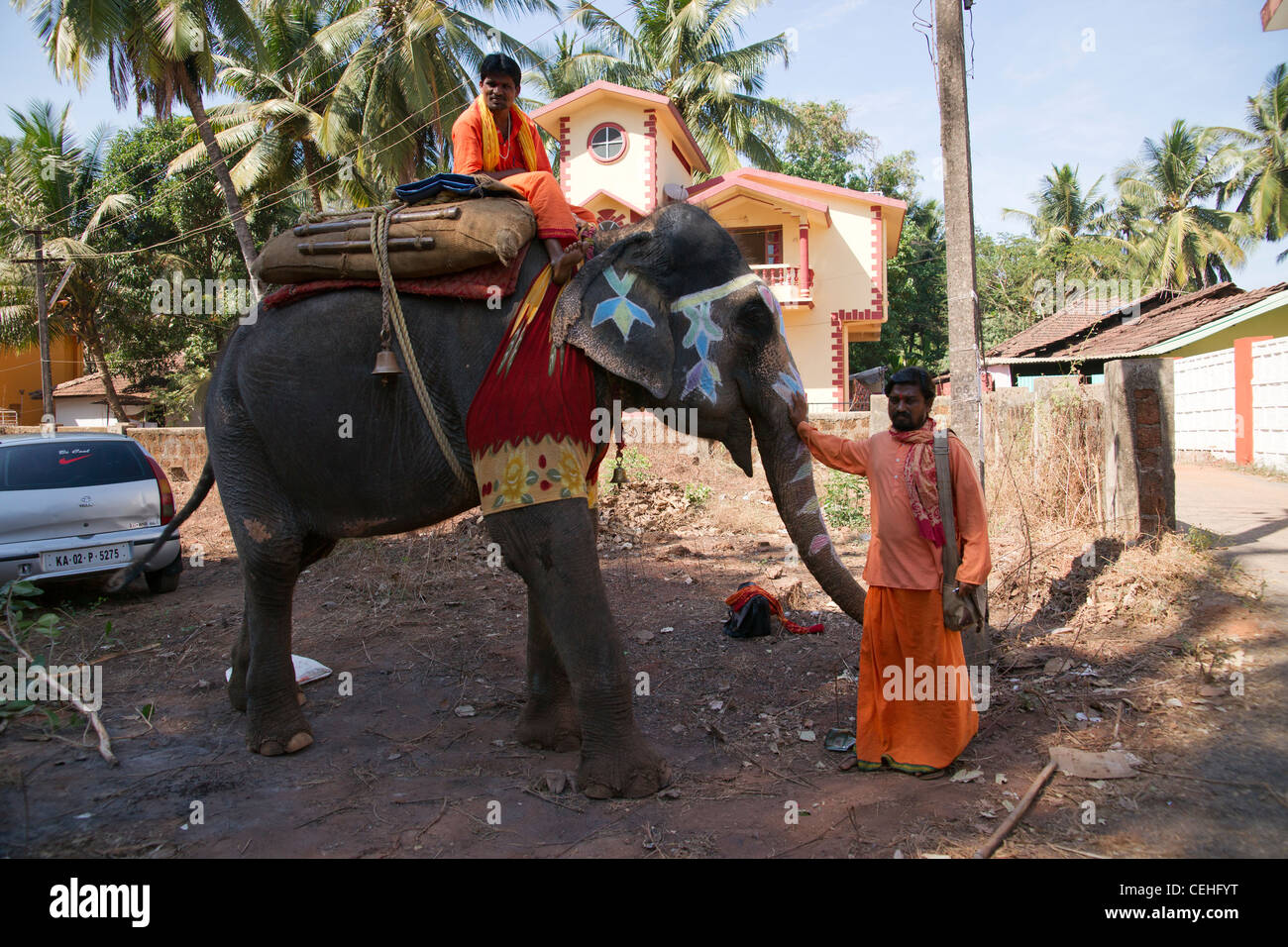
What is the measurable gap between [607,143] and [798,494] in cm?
2215

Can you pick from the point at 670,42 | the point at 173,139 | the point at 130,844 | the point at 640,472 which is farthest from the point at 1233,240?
the point at 130,844

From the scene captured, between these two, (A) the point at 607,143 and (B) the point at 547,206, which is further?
(A) the point at 607,143

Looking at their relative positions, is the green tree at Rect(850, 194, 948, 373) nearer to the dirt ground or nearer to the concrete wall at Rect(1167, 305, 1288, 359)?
the concrete wall at Rect(1167, 305, 1288, 359)

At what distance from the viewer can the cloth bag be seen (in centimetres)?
375

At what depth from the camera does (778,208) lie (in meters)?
23.5

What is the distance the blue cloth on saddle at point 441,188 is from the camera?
386cm

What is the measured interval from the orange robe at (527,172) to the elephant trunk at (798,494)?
131 cm

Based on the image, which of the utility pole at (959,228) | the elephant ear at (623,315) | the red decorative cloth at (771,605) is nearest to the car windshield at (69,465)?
the red decorative cloth at (771,605)

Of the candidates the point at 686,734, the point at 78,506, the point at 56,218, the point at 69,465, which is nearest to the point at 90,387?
the point at 56,218

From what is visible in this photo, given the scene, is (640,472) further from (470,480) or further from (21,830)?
(21,830)

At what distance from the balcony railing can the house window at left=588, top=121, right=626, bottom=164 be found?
5191 mm

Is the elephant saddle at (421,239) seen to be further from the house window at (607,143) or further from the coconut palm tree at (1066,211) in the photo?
the coconut palm tree at (1066,211)

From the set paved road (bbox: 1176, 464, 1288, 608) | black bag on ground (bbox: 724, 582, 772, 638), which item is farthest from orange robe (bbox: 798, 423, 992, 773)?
paved road (bbox: 1176, 464, 1288, 608)

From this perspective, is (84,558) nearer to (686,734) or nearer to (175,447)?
(686,734)
